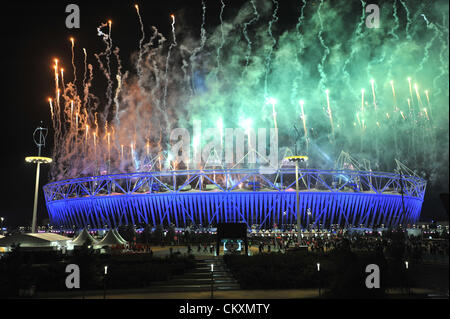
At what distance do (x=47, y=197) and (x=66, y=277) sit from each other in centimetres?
8288

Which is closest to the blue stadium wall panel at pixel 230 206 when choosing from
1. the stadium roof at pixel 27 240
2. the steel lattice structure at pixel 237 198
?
the steel lattice structure at pixel 237 198

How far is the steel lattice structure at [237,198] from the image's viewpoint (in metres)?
73.1

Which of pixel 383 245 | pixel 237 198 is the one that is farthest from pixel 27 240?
pixel 237 198

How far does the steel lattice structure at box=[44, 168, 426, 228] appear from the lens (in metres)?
73.1

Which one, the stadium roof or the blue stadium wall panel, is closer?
the stadium roof

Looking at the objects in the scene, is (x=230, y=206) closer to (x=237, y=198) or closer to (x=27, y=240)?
(x=237, y=198)

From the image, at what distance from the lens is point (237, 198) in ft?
247

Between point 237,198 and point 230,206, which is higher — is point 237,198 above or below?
above

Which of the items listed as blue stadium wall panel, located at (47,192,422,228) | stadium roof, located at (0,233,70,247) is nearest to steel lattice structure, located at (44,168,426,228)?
blue stadium wall panel, located at (47,192,422,228)

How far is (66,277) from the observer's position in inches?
715

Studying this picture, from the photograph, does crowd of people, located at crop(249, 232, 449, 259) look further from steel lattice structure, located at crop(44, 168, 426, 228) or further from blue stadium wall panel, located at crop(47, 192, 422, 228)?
blue stadium wall panel, located at crop(47, 192, 422, 228)
